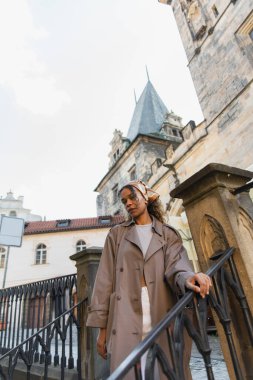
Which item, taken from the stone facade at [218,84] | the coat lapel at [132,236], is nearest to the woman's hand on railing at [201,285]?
the coat lapel at [132,236]

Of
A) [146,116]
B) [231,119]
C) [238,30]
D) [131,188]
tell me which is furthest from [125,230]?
[146,116]

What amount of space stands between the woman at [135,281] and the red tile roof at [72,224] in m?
17.5

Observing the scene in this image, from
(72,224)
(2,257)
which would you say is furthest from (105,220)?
(2,257)

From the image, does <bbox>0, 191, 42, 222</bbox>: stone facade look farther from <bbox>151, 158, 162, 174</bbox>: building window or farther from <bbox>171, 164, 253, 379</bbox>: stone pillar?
<bbox>171, 164, 253, 379</bbox>: stone pillar

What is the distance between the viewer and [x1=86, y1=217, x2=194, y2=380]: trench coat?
1.48m

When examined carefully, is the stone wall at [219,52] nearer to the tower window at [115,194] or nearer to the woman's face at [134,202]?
the woman's face at [134,202]

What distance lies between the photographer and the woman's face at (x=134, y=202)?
6.53 feet

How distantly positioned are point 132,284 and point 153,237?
38cm

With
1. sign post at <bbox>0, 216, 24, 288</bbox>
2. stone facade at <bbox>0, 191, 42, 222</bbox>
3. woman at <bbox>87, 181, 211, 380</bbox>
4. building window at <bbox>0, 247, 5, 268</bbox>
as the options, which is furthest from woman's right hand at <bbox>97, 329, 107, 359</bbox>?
stone facade at <bbox>0, 191, 42, 222</bbox>

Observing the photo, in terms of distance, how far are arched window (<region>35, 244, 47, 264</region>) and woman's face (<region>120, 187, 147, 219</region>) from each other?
19482 mm

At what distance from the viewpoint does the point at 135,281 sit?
1640mm

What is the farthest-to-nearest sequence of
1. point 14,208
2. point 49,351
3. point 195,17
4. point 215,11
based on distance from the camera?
1. point 14,208
2. point 195,17
3. point 215,11
4. point 49,351

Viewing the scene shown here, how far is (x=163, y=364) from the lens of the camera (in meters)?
1.06

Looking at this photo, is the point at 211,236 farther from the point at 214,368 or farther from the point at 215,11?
the point at 215,11
